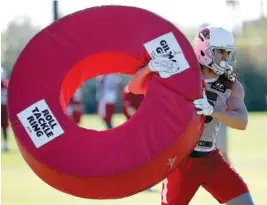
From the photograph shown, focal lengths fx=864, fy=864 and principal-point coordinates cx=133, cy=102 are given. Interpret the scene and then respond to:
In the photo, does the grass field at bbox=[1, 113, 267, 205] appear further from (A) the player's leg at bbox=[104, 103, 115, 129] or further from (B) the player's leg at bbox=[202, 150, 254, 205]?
(B) the player's leg at bbox=[202, 150, 254, 205]

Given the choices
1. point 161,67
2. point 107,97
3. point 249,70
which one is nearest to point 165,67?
point 161,67

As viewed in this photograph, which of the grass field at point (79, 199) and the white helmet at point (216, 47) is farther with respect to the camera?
the grass field at point (79, 199)

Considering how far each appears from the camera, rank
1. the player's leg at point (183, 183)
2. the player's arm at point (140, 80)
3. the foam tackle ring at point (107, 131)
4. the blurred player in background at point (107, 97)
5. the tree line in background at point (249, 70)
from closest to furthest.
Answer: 1. the foam tackle ring at point (107, 131)
2. the player's arm at point (140, 80)
3. the player's leg at point (183, 183)
4. the blurred player in background at point (107, 97)
5. the tree line in background at point (249, 70)

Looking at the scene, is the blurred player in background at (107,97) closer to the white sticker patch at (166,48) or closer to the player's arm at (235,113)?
the player's arm at (235,113)

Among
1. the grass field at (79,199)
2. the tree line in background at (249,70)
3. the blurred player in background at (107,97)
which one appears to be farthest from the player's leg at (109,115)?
the tree line in background at (249,70)

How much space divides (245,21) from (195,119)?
131 feet

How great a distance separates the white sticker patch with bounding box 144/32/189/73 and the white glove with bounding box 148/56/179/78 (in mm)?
52

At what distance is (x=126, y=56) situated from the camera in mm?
5867

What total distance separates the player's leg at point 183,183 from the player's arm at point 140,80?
61 centimetres

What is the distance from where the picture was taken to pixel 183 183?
6.13 metres

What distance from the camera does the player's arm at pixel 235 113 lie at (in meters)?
5.86

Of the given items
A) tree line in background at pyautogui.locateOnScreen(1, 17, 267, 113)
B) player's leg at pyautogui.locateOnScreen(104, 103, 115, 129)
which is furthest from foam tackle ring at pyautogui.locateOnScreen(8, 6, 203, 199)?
tree line in background at pyautogui.locateOnScreen(1, 17, 267, 113)

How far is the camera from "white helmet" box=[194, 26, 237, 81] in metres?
6.02

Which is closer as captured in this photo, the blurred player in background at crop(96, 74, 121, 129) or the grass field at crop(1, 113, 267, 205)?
the grass field at crop(1, 113, 267, 205)
